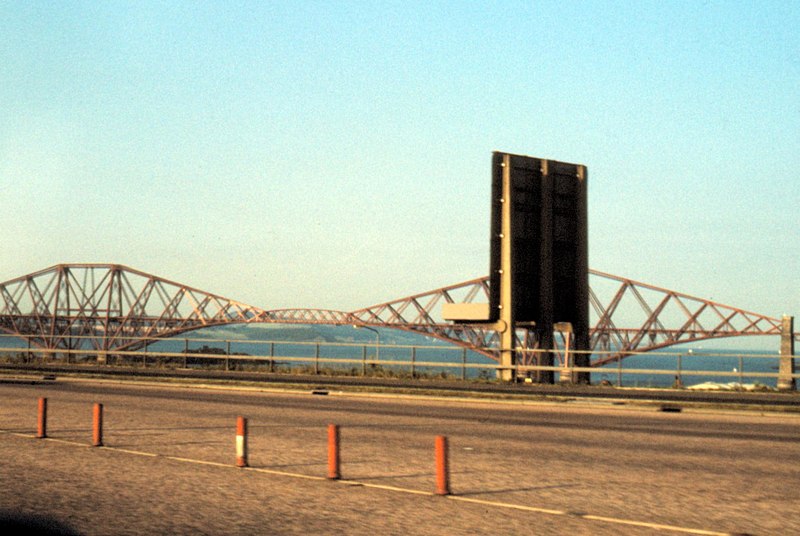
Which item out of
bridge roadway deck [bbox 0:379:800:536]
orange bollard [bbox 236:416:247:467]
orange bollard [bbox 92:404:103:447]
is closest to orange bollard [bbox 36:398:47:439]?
bridge roadway deck [bbox 0:379:800:536]

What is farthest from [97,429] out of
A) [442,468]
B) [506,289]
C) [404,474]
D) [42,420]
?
[506,289]

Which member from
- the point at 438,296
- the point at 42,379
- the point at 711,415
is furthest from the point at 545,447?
the point at 438,296

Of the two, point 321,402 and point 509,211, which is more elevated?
point 509,211

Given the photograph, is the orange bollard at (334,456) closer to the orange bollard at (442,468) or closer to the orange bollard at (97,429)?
the orange bollard at (442,468)

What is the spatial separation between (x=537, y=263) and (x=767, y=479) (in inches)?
1051

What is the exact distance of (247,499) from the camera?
10.8 m

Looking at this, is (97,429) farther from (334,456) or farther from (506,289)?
(506,289)

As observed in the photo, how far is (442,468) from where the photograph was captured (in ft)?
37.0

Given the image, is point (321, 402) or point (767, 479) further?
point (321, 402)

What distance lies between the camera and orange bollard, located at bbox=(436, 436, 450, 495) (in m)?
11.1

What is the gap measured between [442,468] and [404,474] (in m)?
1.72

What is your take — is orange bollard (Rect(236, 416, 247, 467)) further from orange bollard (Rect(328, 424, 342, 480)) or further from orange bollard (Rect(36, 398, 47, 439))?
orange bollard (Rect(36, 398, 47, 439))

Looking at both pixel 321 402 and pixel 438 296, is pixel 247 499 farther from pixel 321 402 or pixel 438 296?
pixel 438 296

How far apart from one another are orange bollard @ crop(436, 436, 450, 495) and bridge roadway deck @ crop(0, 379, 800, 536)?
7.3 inches
